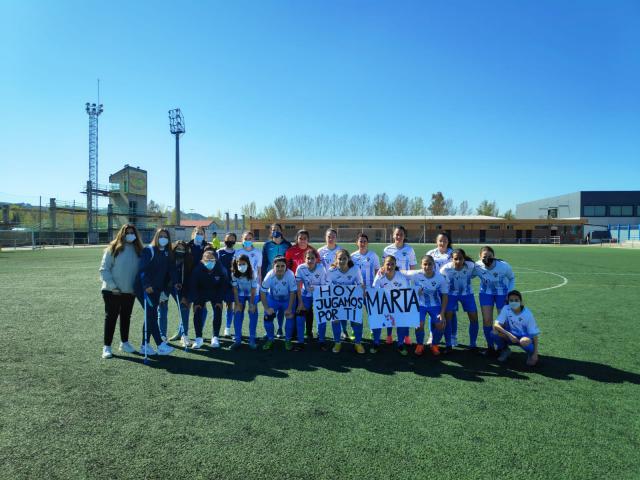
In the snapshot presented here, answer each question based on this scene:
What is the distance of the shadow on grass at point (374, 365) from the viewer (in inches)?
206

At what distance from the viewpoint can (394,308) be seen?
645 centimetres

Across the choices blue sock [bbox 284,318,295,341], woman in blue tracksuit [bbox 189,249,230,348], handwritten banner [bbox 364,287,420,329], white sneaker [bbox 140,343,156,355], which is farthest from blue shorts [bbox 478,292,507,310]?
white sneaker [bbox 140,343,156,355]

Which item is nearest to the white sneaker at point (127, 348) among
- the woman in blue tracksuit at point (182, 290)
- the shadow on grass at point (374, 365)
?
the shadow on grass at point (374, 365)

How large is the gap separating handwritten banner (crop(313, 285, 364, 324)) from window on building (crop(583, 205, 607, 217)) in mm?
88774

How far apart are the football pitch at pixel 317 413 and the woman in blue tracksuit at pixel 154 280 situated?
326 mm

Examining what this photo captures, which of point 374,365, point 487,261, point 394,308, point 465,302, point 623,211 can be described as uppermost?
point 623,211

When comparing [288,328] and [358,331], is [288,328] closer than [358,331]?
No

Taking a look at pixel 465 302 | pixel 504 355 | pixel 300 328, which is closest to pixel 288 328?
pixel 300 328

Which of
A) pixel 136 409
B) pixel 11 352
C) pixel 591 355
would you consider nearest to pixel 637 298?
pixel 591 355

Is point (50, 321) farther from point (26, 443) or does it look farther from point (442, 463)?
point (442, 463)

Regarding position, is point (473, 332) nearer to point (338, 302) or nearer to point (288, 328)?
point (338, 302)

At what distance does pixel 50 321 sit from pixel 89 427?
18.4ft

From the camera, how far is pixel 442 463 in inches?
126

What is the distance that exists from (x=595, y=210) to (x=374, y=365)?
90391 millimetres
